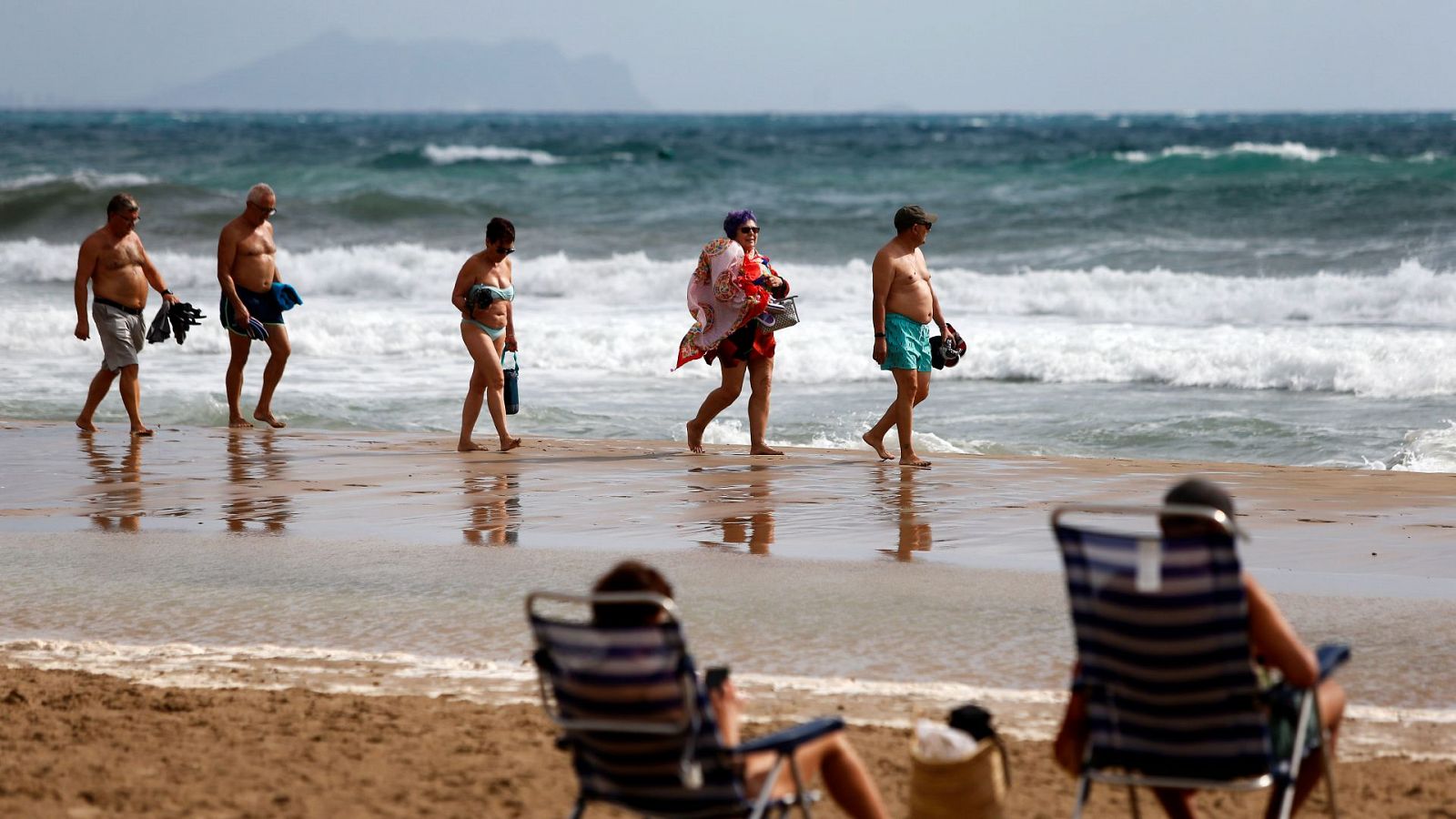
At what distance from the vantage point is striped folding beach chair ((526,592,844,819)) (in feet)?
10.7

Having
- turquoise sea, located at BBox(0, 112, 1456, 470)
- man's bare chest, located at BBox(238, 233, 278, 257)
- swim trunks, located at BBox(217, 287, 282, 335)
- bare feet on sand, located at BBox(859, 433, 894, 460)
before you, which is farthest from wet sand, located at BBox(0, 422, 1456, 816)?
turquoise sea, located at BBox(0, 112, 1456, 470)

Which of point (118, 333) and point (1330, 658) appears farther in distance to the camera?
point (118, 333)

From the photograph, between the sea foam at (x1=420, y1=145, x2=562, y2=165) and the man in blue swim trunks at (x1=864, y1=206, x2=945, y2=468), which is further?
the sea foam at (x1=420, y1=145, x2=562, y2=165)

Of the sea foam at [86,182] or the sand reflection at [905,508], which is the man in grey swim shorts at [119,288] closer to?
the sand reflection at [905,508]

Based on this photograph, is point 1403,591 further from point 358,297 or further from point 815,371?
point 358,297

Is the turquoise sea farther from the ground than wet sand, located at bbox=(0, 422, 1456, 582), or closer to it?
farther from the ground

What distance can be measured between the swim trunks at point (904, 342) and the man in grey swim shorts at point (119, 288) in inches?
185

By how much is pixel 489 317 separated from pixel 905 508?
3.09m

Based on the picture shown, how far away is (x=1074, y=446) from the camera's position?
1138 cm

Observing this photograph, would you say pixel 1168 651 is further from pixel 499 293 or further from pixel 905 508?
pixel 499 293

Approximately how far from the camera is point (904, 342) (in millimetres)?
9594

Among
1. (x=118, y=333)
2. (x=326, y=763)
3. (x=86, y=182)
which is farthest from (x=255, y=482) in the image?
(x=86, y=182)

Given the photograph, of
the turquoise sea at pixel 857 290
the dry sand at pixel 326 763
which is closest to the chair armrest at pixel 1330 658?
the dry sand at pixel 326 763

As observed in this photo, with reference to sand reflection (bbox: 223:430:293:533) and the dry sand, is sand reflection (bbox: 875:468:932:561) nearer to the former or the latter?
the dry sand
